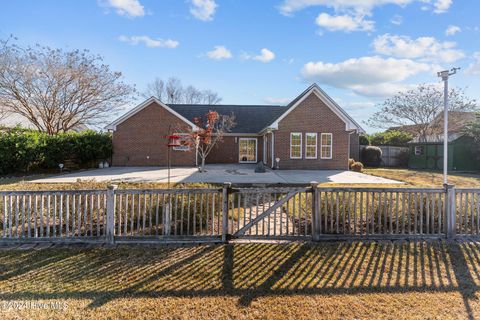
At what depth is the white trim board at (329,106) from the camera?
1788cm

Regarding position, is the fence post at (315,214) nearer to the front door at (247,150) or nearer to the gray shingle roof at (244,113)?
the gray shingle roof at (244,113)

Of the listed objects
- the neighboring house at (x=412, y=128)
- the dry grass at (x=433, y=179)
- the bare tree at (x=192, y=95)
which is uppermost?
the bare tree at (x=192, y=95)

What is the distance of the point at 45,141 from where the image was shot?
55.2 ft

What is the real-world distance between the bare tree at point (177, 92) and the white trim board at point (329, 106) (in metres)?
31.9

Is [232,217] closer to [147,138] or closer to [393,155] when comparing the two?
[147,138]

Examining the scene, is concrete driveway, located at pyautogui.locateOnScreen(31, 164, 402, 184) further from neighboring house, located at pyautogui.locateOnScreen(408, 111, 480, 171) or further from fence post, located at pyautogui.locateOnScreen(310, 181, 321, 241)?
neighboring house, located at pyautogui.locateOnScreen(408, 111, 480, 171)

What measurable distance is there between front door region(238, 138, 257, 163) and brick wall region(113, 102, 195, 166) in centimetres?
494

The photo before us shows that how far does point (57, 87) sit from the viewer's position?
21391 mm

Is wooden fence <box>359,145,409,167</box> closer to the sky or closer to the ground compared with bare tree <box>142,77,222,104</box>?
closer to the ground

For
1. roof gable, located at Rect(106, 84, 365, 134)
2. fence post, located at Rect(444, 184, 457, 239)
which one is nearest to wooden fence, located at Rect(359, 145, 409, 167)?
roof gable, located at Rect(106, 84, 365, 134)

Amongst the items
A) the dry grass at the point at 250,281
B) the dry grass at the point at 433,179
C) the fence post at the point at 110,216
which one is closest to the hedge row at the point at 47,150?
the dry grass at the point at 250,281

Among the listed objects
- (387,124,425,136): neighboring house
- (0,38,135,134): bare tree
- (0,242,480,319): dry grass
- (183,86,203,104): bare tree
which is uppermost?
(183,86,203,104): bare tree

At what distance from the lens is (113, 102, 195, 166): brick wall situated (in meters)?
20.2

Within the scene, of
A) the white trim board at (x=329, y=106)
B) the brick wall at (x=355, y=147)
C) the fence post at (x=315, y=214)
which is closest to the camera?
the fence post at (x=315, y=214)
